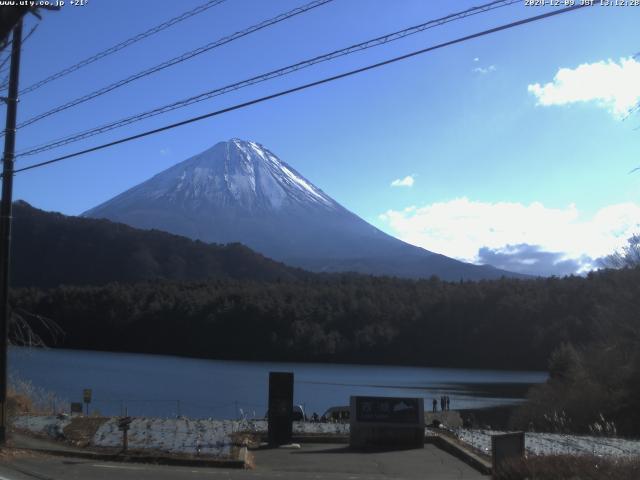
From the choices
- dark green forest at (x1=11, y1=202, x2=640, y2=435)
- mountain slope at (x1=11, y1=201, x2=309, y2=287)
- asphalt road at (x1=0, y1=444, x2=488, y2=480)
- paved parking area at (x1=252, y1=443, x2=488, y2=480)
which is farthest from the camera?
mountain slope at (x1=11, y1=201, x2=309, y2=287)

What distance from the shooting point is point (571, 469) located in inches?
391

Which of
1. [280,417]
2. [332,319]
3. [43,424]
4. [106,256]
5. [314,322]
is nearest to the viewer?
[280,417]

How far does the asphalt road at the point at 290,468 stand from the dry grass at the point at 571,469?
95.0 inches

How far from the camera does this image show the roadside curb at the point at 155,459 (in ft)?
45.4

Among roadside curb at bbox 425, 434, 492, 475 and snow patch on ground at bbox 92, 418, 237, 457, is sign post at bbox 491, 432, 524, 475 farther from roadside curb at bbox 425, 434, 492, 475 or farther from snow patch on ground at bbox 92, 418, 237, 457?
snow patch on ground at bbox 92, 418, 237, 457

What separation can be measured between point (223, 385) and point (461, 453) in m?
52.1

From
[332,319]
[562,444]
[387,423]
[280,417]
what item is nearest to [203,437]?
[280,417]

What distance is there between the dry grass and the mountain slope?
14465cm

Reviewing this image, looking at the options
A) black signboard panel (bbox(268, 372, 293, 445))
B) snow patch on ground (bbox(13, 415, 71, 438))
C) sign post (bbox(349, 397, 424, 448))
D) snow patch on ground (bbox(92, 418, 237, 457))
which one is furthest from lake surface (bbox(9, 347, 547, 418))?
sign post (bbox(349, 397, 424, 448))

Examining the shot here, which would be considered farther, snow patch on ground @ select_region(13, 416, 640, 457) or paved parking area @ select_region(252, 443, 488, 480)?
snow patch on ground @ select_region(13, 416, 640, 457)

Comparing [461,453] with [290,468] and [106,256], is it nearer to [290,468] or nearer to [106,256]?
[290,468]

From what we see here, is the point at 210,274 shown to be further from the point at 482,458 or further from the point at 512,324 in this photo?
the point at 482,458

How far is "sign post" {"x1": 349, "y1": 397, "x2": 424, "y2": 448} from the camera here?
1736cm

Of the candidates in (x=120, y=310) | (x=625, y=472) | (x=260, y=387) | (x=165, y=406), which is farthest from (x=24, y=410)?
(x=120, y=310)
